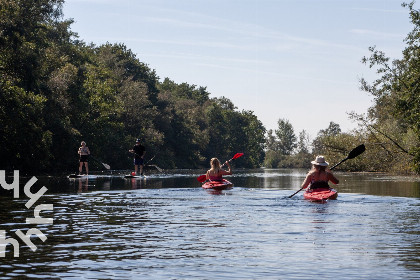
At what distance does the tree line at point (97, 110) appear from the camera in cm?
4353

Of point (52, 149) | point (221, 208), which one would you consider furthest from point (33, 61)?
point (221, 208)

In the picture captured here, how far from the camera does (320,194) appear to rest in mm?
22516

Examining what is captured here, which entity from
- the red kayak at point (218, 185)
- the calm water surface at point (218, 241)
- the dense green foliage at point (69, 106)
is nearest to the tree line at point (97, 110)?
the dense green foliage at point (69, 106)

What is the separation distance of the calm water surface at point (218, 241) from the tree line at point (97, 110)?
23451 mm

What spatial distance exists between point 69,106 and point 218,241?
48.2 metres

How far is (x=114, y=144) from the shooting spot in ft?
246

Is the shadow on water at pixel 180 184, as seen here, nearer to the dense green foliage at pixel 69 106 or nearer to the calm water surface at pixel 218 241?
the dense green foliage at pixel 69 106

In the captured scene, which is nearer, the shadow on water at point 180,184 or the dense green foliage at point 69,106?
the shadow on water at point 180,184

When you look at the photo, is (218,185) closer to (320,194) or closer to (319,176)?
(319,176)

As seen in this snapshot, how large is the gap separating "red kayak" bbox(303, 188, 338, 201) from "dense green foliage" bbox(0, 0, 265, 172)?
24498 mm

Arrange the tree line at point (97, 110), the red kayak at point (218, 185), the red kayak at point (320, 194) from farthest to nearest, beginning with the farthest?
the tree line at point (97, 110)
the red kayak at point (218, 185)
the red kayak at point (320, 194)

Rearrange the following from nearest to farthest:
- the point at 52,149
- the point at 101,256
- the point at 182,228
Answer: the point at 101,256 < the point at 182,228 < the point at 52,149

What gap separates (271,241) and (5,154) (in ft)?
115

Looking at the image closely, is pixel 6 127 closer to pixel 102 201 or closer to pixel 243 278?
pixel 102 201
